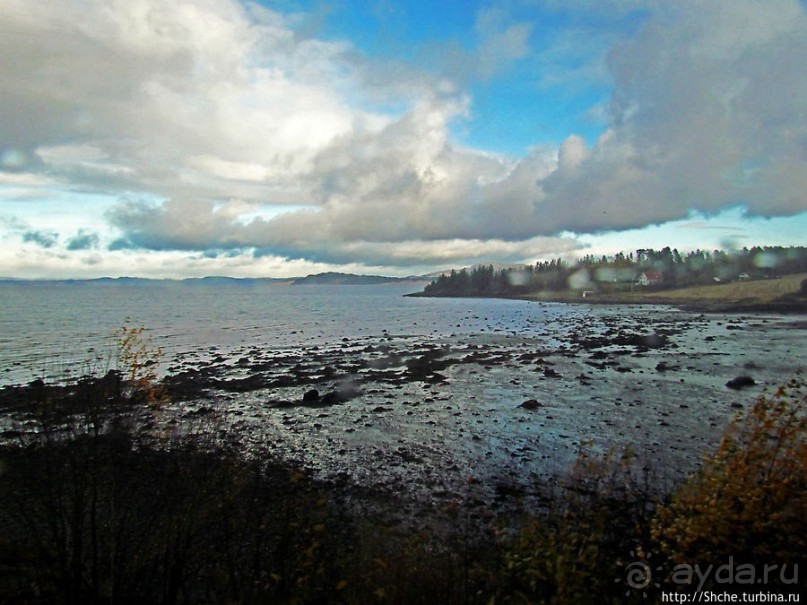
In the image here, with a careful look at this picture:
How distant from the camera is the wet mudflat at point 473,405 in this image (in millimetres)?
18812

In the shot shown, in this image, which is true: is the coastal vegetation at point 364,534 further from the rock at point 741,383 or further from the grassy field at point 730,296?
the grassy field at point 730,296

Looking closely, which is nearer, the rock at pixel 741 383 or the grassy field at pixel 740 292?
the rock at pixel 741 383

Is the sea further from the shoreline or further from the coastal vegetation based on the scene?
the shoreline

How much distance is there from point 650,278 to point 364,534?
202 meters

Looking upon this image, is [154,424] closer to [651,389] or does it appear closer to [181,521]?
[181,521]

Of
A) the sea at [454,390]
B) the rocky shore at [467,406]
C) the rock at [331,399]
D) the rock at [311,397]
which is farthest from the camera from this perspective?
the rock at [311,397]

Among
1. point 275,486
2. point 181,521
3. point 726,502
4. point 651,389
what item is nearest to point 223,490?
point 275,486

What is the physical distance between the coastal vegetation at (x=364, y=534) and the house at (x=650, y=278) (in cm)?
18901

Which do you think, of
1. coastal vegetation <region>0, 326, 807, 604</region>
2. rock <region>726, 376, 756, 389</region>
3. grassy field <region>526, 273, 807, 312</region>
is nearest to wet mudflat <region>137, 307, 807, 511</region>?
rock <region>726, 376, 756, 389</region>

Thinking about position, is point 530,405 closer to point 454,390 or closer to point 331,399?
point 454,390

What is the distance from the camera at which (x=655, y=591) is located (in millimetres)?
8469

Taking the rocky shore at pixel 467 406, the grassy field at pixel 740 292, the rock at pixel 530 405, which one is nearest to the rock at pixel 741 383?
the rocky shore at pixel 467 406

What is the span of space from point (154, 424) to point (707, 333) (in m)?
69.5

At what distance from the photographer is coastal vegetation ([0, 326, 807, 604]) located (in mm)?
7777
